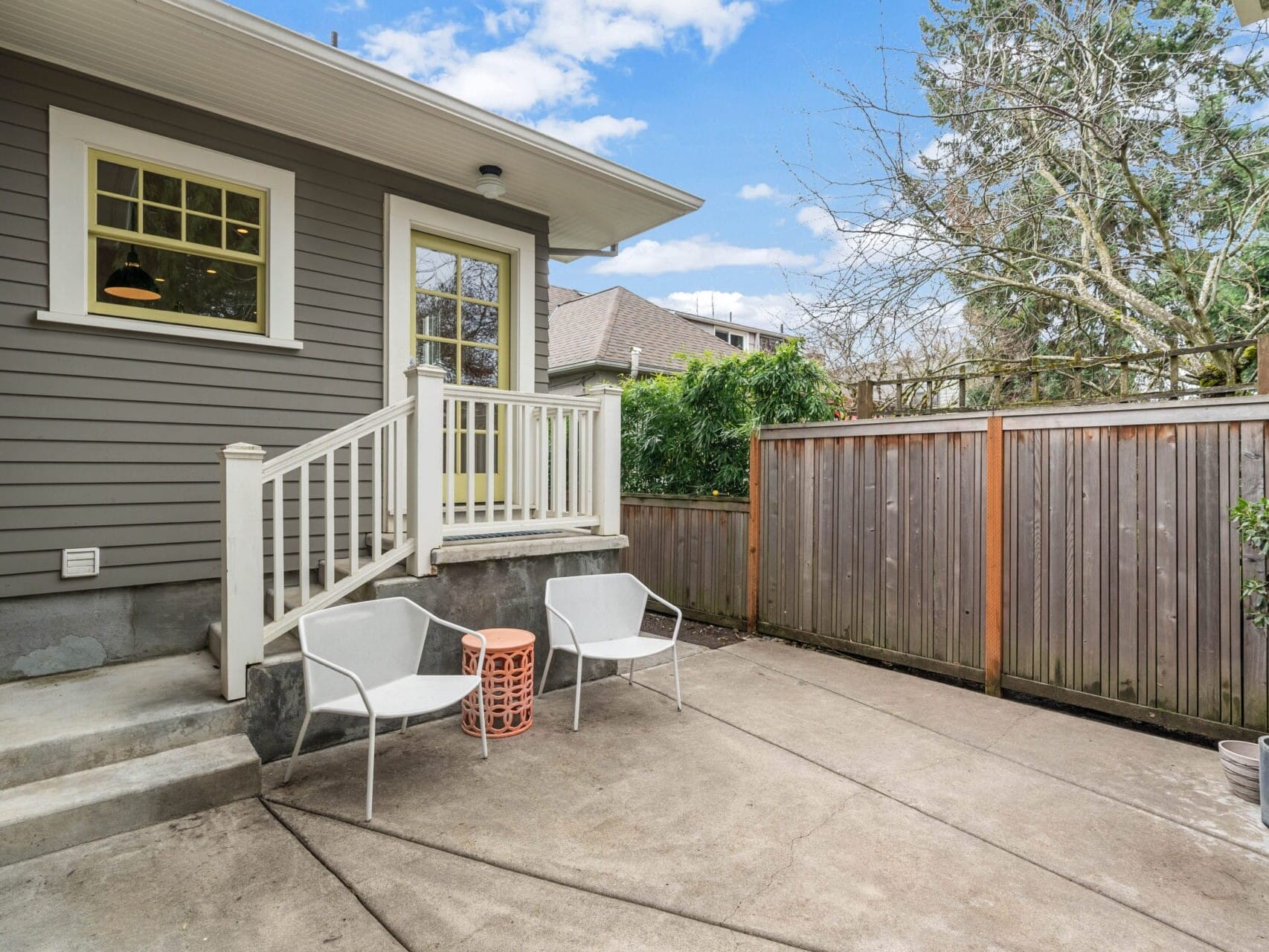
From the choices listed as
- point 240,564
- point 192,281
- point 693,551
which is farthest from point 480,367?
point 693,551

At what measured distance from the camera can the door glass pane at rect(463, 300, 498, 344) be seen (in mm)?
4674

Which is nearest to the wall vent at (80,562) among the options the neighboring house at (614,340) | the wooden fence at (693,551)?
the wooden fence at (693,551)

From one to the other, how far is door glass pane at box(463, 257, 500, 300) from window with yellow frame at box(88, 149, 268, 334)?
131 cm

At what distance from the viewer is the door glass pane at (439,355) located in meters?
4.45

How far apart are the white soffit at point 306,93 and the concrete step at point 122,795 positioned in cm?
317

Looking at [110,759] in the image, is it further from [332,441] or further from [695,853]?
[695,853]

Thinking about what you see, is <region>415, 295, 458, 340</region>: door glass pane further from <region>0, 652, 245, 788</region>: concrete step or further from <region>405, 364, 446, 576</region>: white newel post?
<region>0, 652, 245, 788</region>: concrete step

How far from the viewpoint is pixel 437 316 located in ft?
14.9

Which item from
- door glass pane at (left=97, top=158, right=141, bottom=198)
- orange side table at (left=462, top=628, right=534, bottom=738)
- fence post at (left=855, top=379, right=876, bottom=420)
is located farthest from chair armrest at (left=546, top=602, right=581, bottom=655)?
door glass pane at (left=97, top=158, right=141, bottom=198)

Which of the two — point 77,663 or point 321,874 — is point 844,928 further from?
point 77,663

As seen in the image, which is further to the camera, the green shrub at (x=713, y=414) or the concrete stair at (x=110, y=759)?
the green shrub at (x=713, y=414)

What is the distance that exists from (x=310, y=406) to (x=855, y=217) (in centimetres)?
462

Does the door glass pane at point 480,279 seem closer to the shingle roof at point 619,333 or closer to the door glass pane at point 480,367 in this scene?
the door glass pane at point 480,367

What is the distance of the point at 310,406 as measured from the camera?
A: 3953mm
